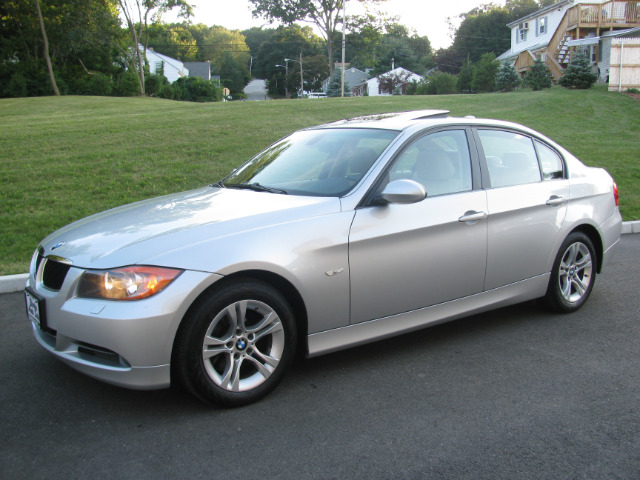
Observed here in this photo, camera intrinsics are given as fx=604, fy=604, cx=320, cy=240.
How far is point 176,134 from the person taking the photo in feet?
47.1

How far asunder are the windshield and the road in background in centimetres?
120

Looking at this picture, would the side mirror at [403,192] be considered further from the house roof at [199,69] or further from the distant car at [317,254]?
the house roof at [199,69]

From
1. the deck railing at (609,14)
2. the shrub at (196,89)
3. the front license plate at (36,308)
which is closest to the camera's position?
the front license plate at (36,308)

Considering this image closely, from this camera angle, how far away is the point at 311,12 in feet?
191

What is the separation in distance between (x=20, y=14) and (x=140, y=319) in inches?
1727

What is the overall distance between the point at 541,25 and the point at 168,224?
5406 centimetres

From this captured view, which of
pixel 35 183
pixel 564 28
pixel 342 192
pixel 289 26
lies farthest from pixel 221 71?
pixel 342 192

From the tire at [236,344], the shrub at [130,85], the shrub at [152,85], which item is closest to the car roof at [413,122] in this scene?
the tire at [236,344]

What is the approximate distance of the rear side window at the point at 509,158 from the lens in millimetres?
4629

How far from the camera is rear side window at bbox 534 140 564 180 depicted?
500 cm

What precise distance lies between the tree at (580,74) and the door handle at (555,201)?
76.0ft

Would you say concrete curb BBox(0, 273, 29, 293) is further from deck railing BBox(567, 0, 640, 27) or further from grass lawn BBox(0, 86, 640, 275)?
deck railing BBox(567, 0, 640, 27)

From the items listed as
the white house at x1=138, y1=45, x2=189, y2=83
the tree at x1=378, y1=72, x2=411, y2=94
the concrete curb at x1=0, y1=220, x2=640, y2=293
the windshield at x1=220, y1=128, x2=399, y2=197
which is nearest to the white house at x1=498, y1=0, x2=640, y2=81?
the tree at x1=378, y1=72, x2=411, y2=94

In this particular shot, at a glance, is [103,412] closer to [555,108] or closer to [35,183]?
[35,183]
